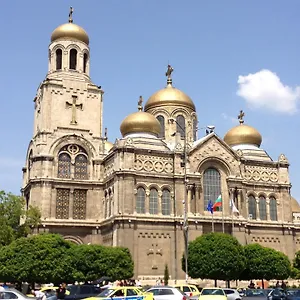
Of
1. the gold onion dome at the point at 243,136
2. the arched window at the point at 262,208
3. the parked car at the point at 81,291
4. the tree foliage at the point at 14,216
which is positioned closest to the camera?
the parked car at the point at 81,291

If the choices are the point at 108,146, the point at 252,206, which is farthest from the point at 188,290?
the point at 108,146

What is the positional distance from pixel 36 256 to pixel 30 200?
569 inches

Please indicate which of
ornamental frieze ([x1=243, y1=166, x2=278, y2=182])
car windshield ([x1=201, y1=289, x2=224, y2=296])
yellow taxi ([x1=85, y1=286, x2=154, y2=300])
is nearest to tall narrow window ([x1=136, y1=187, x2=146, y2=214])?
ornamental frieze ([x1=243, y1=166, x2=278, y2=182])

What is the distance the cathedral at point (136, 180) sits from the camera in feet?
177

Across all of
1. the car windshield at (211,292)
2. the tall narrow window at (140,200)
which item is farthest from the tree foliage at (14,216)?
the car windshield at (211,292)

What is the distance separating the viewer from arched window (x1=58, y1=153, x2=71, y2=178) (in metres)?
57.2

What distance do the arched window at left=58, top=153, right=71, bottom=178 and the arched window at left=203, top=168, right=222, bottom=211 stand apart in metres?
15.7

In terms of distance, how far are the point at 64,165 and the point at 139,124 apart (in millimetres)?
10190

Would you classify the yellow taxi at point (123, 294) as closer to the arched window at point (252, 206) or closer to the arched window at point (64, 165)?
the arched window at point (64, 165)

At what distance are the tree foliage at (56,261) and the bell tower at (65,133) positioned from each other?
10.1m

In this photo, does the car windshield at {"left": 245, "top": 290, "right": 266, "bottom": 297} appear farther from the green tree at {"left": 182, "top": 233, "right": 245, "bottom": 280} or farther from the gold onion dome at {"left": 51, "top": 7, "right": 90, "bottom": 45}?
the gold onion dome at {"left": 51, "top": 7, "right": 90, "bottom": 45}

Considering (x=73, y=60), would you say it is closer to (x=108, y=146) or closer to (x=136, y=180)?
(x=108, y=146)

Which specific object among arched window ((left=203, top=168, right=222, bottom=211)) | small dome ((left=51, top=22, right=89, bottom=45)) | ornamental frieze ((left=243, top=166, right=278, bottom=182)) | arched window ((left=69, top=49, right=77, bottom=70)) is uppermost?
small dome ((left=51, top=22, right=89, bottom=45))

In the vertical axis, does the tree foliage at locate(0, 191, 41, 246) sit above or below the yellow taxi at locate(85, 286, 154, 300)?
above
